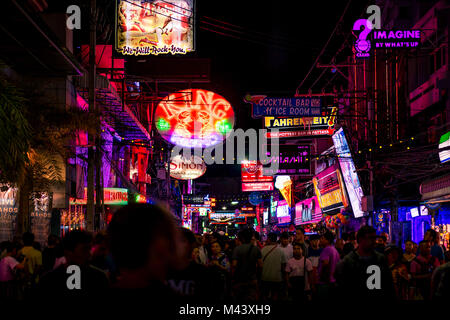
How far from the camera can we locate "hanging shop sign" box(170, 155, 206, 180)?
104ft

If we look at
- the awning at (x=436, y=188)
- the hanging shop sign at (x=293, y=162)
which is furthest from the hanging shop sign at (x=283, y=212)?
the awning at (x=436, y=188)

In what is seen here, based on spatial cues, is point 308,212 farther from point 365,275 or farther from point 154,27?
point 365,275

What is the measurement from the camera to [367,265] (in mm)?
7234

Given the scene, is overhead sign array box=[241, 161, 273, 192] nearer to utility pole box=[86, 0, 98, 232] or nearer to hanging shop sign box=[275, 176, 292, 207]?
hanging shop sign box=[275, 176, 292, 207]

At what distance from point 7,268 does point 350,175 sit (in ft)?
66.8

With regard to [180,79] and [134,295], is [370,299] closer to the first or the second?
[134,295]

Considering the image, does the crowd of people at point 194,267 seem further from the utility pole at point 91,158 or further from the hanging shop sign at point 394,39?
the hanging shop sign at point 394,39

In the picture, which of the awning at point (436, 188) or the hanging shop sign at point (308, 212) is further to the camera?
the hanging shop sign at point (308, 212)

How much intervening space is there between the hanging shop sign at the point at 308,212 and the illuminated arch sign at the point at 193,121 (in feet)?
74.1

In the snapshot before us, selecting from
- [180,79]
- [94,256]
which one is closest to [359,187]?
[180,79]

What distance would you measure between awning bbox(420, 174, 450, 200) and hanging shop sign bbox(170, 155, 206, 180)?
12988mm

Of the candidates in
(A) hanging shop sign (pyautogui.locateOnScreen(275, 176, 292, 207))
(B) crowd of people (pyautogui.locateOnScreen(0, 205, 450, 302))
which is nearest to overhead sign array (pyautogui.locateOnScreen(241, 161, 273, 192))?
(A) hanging shop sign (pyautogui.locateOnScreen(275, 176, 292, 207))

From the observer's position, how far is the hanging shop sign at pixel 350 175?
93.7 feet
